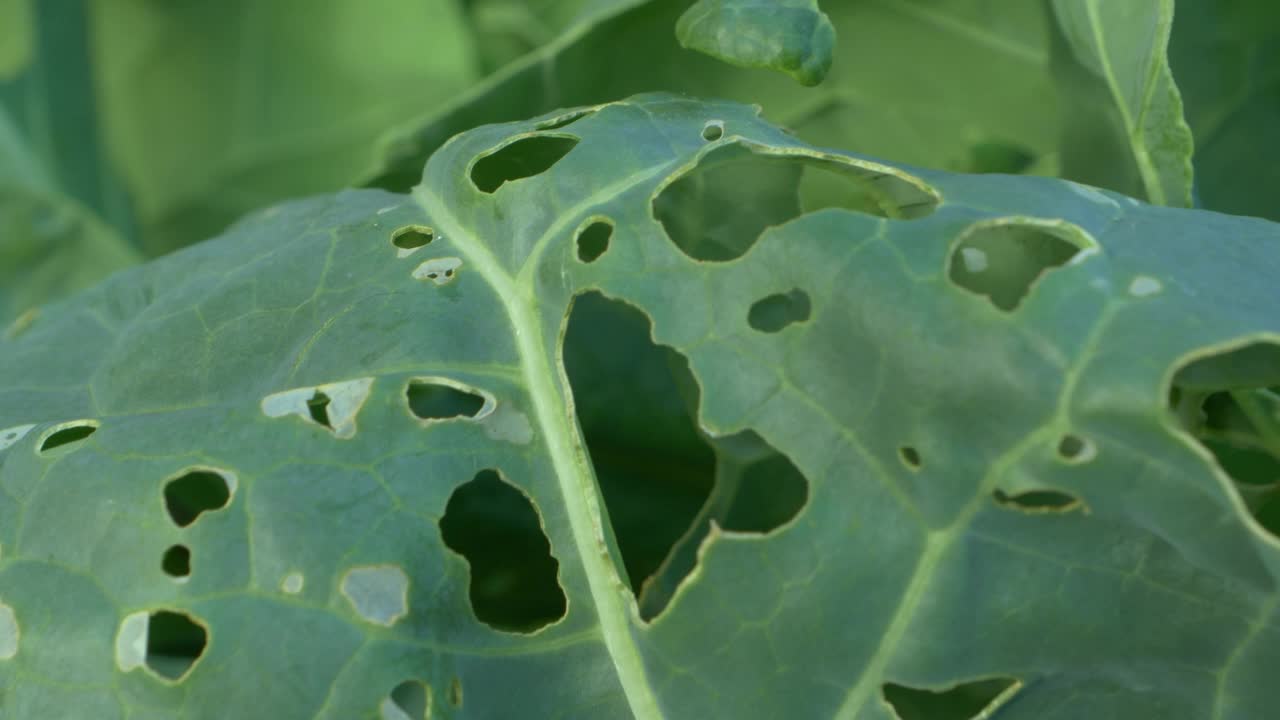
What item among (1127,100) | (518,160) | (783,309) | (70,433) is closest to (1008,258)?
(783,309)

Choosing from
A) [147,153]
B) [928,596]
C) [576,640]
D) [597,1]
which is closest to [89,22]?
[147,153]

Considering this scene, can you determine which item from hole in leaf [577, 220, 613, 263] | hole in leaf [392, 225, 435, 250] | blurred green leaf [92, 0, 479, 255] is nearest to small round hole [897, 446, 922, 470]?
hole in leaf [577, 220, 613, 263]

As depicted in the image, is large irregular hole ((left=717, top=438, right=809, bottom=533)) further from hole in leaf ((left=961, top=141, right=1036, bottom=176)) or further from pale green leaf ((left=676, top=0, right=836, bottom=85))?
hole in leaf ((left=961, top=141, right=1036, bottom=176))

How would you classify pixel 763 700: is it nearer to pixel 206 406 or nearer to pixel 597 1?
pixel 206 406

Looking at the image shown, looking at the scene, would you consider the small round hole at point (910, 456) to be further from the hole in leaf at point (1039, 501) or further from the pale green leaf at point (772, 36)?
the pale green leaf at point (772, 36)

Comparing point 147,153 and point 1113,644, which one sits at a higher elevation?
point 1113,644

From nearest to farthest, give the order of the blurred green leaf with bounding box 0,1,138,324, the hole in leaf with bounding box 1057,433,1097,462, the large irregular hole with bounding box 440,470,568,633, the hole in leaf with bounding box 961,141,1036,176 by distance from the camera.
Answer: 1. the hole in leaf with bounding box 1057,433,1097,462
2. the large irregular hole with bounding box 440,470,568,633
3. the hole in leaf with bounding box 961,141,1036,176
4. the blurred green leaf with bounding box 0,1,138,324

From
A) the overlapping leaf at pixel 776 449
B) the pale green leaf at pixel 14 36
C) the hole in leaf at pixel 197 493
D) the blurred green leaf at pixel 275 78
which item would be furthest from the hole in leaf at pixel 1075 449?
the pale green leaf at pixel 14 36
